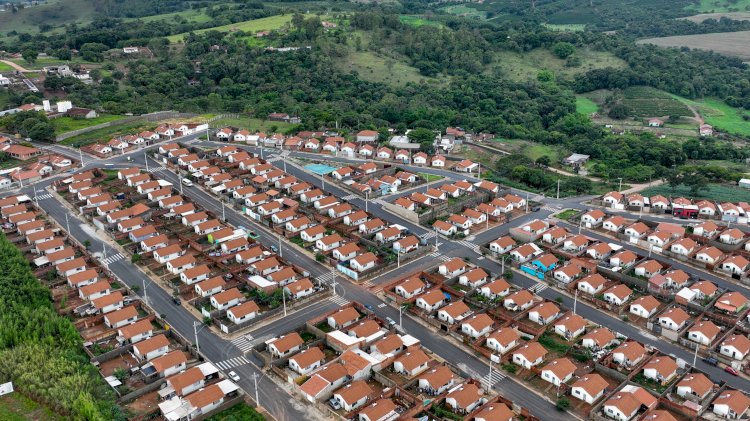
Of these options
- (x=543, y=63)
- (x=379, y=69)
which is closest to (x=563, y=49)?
(x=543, y=63)

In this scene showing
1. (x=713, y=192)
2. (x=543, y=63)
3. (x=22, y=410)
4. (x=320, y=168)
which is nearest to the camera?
(x=22, y=410)

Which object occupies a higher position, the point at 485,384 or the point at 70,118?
the point at 70,118

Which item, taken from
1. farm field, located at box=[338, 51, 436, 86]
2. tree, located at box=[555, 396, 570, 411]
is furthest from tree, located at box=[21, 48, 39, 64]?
tree, located at box=[555, 396, 570, 411]

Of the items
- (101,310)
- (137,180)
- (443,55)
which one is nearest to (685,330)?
(101,310)

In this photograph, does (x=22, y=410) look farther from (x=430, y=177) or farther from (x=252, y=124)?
A: (x=252, y=124)

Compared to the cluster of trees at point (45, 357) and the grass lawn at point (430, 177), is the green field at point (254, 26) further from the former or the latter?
the cluster of trees at point (45, 357)

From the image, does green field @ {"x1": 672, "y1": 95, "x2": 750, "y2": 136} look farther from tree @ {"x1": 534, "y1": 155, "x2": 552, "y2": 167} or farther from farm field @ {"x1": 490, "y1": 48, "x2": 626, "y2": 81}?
tree @ {"x1": 534, "y1": 155, "x2": 552, "y2": 167}

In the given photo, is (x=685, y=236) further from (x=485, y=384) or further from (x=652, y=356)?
(x=485, y=384)
